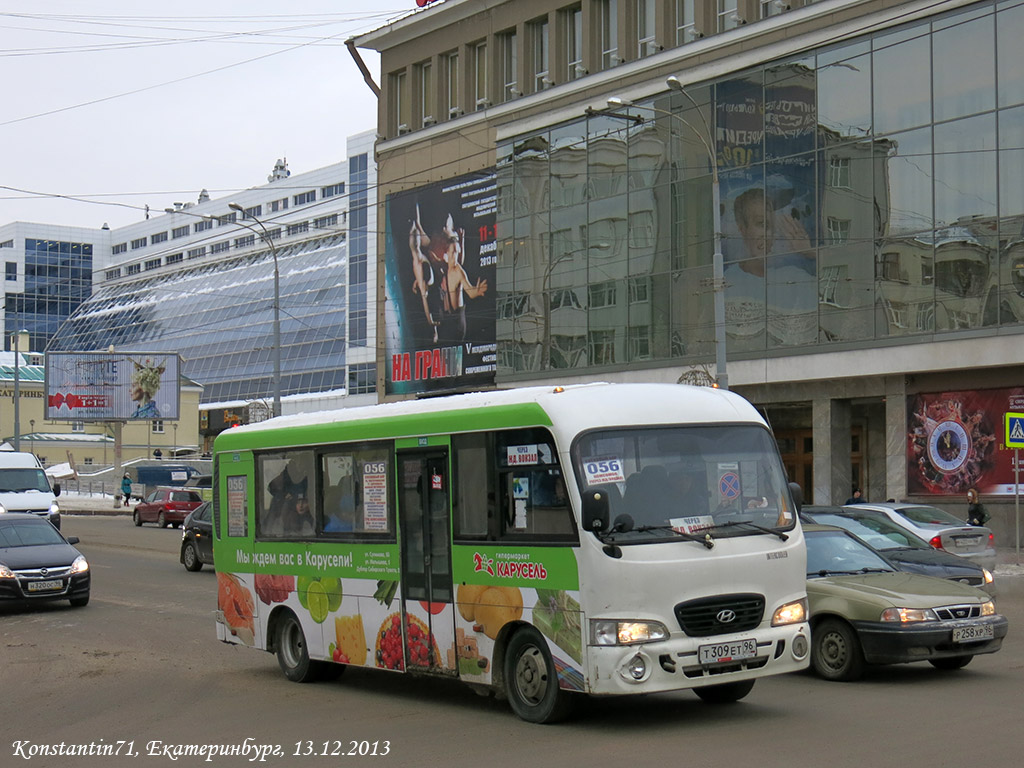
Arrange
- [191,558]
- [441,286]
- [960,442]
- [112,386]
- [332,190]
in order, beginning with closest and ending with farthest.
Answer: [191,558]
[960,442]
[441,286]
[112,386]
[332,190]

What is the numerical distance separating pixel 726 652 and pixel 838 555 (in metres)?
3.95

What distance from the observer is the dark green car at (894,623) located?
11.3 metres

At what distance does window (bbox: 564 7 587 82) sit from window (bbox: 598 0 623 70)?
0.99 metres

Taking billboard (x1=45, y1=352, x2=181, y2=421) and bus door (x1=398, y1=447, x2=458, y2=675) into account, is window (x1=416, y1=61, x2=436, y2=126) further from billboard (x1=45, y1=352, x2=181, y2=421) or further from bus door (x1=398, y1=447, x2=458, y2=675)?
bus door (x1=398, y1=447, x2=458, y2=675)

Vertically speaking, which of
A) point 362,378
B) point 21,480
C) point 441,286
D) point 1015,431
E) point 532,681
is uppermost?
point 441,286

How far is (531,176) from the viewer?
143 feet

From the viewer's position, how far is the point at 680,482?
9.73m

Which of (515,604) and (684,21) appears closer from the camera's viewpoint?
(515,604)

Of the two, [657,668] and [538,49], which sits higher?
[538,49]

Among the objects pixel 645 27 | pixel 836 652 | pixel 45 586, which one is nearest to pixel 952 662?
pixel 836 652

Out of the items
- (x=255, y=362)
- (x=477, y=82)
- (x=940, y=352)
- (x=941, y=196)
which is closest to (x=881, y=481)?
(x=940, y=352)

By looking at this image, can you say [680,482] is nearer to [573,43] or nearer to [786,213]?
[786,213]

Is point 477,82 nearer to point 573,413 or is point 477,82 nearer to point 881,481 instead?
point 881,481

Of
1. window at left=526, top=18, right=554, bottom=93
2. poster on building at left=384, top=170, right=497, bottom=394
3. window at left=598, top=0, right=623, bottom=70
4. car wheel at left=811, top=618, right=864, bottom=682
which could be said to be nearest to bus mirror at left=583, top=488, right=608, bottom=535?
car wheel at left=811, top=618, right=864, bottom=682
